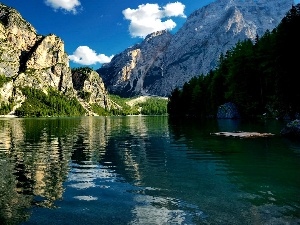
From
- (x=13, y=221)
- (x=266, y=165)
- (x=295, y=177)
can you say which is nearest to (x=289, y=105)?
(x=266, y=165)

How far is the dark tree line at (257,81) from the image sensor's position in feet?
163

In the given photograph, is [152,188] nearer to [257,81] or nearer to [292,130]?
[292,130]

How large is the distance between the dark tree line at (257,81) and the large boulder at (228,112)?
1.79 meters

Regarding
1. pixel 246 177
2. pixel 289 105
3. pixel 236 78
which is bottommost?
pixel 246 177

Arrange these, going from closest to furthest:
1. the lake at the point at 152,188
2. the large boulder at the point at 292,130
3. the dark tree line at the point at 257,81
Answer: the lake at the point at 152,188 → the large boulder at the point at 292,130 → the dark tree line at the point at 257,81

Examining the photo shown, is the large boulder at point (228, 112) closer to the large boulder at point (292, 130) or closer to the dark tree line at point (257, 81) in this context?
the dark tree line at point (257, 81)

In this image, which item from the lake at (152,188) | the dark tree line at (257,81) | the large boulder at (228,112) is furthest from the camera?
the large boulder at (228,112)

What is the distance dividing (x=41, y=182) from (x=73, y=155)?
11.0 metres

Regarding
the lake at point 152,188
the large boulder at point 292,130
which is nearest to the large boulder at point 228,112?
the large boulder at point 292,130

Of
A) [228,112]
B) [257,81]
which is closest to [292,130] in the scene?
[257,81]

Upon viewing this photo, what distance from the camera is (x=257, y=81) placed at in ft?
301

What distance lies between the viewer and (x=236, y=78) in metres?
95.7

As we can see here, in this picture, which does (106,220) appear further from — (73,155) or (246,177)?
(73,155)

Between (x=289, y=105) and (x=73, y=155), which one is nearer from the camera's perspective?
(x=73, y=155)
